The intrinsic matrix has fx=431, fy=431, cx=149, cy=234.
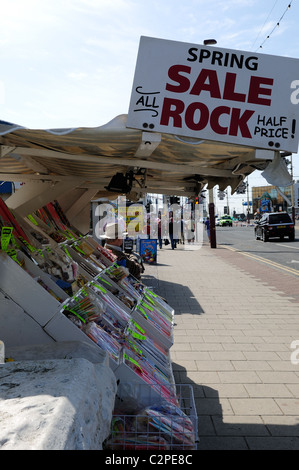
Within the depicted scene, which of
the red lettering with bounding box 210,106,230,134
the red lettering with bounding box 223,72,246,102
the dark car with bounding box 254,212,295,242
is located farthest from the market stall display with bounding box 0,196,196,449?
the dark car with bounding box 254,212,295,242

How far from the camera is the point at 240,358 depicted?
5.51m

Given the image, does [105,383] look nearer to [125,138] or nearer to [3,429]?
[3,429]

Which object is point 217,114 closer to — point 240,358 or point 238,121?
point 238,121

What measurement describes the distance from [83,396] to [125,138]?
214 centimetres

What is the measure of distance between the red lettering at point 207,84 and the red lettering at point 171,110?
0.15m

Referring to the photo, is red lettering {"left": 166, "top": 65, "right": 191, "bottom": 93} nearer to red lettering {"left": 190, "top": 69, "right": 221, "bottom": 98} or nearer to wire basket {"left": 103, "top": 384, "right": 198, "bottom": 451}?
red lettering {"left": 190, "top": 69, "right": 221, "bottom": 98}

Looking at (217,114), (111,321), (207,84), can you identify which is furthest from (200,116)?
(111,321)

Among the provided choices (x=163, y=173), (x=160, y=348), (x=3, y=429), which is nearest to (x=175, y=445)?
(x=3, y=429)

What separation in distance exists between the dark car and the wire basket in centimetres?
2636

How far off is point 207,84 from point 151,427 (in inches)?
101

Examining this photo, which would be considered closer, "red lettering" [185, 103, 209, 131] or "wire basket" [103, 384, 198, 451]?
"wire basket" [103, 384, 198, 451]

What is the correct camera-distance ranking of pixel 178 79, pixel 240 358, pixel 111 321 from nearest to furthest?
pixel 178 79 → pixel 111 321 → pixel 240 358

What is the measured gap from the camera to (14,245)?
400 cm

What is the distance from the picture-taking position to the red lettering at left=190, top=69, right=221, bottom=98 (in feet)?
11.2
